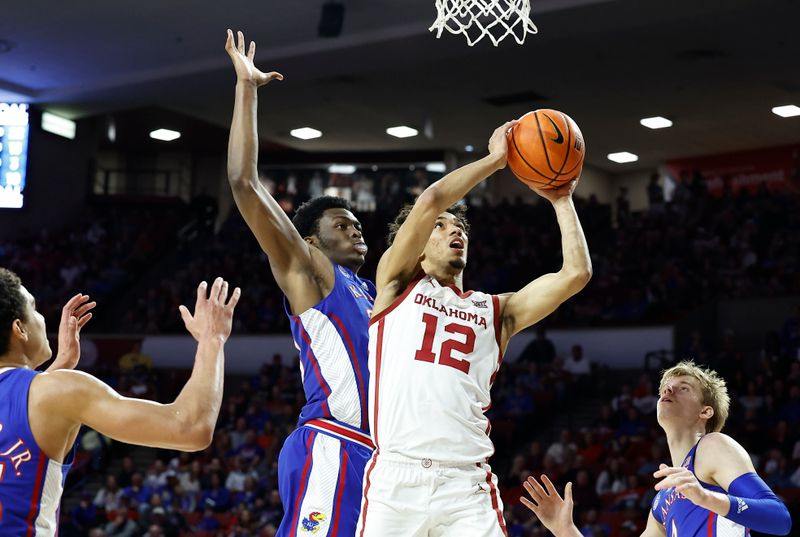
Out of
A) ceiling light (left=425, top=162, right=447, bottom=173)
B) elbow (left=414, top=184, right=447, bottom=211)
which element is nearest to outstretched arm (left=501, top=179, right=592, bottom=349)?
elbow (left=414, top=184, right=447, bottom=211)

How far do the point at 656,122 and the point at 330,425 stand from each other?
16148 millimetres

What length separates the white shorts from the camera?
11.2 feet

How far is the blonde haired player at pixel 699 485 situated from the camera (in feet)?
12.5

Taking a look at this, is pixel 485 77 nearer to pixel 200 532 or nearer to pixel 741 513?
pixel 200 532

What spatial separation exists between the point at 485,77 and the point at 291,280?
12593 millimetres

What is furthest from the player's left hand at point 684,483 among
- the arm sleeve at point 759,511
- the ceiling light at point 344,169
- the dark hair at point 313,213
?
the ceiling light at point 344,169

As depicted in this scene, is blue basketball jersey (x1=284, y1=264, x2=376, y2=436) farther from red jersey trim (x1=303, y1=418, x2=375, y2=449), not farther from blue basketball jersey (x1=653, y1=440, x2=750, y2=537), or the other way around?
blue basketball jersey (x1=653, y1=440, x2=750, y2=537)

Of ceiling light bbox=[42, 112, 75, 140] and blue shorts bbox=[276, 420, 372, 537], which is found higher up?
ceiling light bbox=[42, 112, 75, 140]

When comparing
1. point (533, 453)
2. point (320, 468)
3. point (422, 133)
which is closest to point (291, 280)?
point (320, 468)

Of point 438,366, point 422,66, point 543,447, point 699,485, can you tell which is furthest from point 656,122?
point 438,366

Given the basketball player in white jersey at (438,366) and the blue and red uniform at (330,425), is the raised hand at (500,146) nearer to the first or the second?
the basketball player in white jersey at (438,366)

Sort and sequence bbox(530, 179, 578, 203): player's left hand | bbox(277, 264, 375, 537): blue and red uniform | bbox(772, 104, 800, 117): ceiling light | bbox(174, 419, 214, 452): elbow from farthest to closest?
bbox(772, 104, 800, 117): ceiling light
bbox(530, 179, 578, 203): player's left hand
bbox(277, 264, 375, 537): blue and red uniform
bbox(174, 419, 214, 452): elbow

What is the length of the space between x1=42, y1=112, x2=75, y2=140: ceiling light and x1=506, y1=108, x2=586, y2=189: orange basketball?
54.5ft

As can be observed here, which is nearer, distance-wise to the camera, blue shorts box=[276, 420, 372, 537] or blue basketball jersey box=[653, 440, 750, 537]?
blue shorts box=[276, 420, 372, 537]
